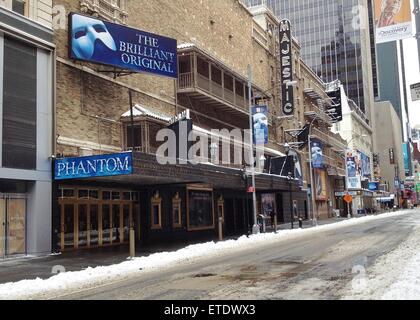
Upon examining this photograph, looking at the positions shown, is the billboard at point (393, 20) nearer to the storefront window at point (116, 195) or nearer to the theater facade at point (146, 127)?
the theater facade at point (146, 127)

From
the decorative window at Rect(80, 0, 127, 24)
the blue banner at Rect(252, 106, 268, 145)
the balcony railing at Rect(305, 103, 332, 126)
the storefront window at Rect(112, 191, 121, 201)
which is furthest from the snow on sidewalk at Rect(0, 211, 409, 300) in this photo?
the balcony railing at Rect(305, 103, 332, 126)

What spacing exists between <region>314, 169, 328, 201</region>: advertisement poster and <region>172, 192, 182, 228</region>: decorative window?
3451 centimetres

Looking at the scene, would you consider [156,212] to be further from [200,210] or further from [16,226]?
[16,226]

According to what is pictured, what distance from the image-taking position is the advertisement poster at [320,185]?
6289cm

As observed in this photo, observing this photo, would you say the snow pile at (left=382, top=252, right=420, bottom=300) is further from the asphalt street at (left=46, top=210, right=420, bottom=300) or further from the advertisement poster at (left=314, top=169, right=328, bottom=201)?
the advertisement poster at (left=314, top=169, right=328, bottom=201)

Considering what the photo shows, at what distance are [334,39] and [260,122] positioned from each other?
10682cm

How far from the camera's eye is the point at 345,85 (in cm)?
13788

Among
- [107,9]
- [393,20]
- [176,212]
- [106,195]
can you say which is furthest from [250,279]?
[176,212]

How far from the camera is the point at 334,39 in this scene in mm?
136000

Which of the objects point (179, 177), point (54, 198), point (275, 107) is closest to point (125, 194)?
point (179, 177)

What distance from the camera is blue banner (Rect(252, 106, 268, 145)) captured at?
36906 mm
